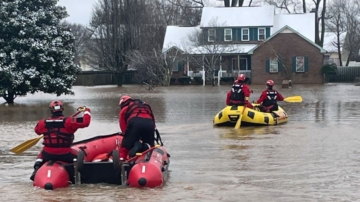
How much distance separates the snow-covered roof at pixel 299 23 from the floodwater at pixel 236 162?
3612 cm

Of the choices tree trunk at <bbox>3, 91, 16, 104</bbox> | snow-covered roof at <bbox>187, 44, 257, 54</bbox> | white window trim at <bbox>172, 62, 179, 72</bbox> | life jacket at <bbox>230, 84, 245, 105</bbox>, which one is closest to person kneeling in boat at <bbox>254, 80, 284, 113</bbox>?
life jacket at <bbox>230, 84, 245, 105</bbox>

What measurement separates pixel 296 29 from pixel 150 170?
168 feet

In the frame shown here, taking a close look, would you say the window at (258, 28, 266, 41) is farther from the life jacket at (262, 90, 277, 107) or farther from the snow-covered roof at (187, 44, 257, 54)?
the life jacket at (262, 90, 277, 107)

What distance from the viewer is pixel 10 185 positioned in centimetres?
1182

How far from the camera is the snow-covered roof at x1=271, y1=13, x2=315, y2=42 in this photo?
60516 millimetres

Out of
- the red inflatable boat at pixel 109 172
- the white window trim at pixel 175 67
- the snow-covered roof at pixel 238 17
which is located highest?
the snow-covered roof at pixel 238 17

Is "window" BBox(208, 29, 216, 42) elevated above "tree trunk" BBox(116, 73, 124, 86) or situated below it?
above

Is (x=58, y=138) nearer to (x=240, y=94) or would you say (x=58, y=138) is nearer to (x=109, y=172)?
(x=109, y=172)

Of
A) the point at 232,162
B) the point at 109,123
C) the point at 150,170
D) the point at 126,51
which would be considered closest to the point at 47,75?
the point at 109,123

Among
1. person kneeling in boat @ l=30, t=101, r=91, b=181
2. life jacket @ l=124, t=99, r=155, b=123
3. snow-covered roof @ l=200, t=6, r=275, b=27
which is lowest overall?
person kneeling in boat @ l=30, t=101, r=91, b=181

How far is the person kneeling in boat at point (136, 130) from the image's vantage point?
40.1ft

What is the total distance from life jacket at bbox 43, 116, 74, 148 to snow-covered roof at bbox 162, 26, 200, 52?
159ft

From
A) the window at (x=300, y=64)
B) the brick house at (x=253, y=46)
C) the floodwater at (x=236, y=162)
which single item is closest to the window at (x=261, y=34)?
the brick house at (x=253, y=46)

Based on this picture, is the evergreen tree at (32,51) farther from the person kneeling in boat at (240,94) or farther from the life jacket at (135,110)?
the life jacket at (135,110)
